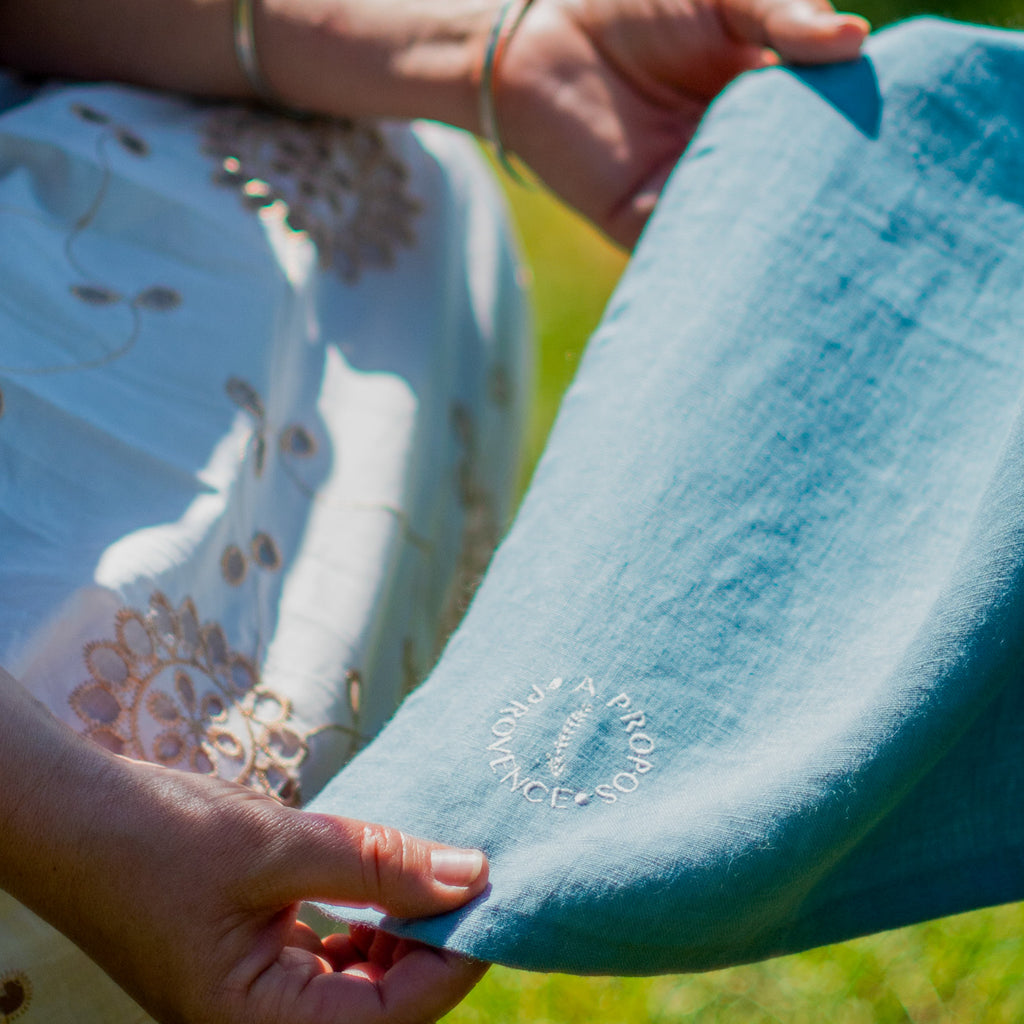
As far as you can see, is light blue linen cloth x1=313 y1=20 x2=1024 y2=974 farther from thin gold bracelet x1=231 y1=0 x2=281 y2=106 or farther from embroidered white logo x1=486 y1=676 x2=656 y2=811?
thin gold bracelet x1=231 y1=0 x2=281 y2=106

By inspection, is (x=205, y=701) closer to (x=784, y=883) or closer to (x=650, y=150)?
(x=784, y=883)

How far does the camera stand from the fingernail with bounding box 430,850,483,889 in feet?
1.85

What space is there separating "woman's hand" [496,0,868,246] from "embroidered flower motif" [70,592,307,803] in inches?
25.8

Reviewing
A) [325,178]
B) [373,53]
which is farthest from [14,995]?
[373,53]

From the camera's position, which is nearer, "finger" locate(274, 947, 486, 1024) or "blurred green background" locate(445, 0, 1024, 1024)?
"finger" locate(274, 947, 486, 1024)

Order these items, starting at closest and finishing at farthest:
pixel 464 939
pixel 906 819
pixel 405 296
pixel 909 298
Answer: pixel 464 939, pixel 906 819, pixel 909 298, pixel 405 296

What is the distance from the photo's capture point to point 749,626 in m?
0.67

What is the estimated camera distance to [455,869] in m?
0.56

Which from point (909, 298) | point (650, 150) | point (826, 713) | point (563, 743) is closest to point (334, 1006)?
point (563, 743)

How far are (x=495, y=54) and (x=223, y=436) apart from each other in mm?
534

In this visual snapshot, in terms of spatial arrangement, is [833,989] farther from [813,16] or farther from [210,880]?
[813,16]

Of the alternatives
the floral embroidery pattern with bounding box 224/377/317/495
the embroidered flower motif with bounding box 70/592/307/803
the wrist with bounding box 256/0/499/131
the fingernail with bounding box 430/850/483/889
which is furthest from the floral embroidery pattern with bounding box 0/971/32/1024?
the wrist with bounding box 256/0/499/131

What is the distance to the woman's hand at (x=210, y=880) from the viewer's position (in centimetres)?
56

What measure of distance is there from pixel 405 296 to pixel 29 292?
0.39m
